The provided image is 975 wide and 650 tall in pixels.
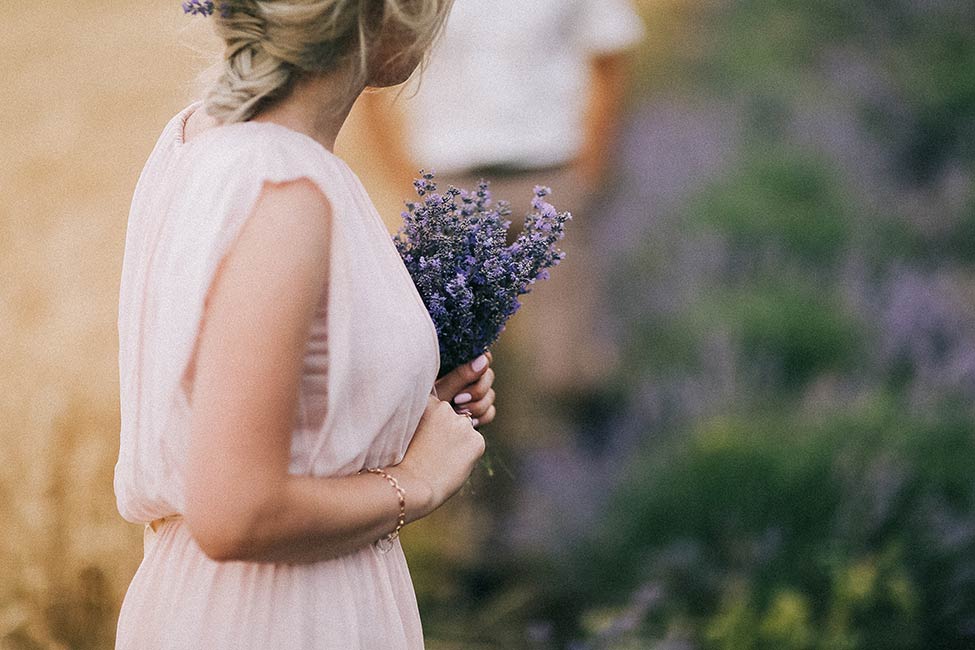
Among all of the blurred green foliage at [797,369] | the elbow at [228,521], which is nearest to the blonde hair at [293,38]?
the elbow at [228,521]

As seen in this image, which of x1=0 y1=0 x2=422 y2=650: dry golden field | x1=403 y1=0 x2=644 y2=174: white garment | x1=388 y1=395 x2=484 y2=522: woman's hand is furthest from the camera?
x1=403 y1=0 x2=644 y2=174: white garment

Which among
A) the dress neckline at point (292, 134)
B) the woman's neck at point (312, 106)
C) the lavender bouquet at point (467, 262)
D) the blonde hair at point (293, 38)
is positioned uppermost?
the blonde hair at point (293, 38)

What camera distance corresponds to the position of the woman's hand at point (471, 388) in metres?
1.60

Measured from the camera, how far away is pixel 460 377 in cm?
160

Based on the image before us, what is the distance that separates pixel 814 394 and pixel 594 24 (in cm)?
154

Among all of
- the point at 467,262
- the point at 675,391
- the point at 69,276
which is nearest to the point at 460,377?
the point at 467,262

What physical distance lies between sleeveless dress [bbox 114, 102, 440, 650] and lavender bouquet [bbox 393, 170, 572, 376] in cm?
17

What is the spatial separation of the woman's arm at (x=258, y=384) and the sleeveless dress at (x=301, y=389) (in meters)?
0.04

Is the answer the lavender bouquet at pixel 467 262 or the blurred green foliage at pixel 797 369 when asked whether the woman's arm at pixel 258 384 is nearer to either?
the lavender bouquet at pixel 467 262

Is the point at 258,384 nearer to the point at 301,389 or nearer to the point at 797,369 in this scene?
the point at 301,389


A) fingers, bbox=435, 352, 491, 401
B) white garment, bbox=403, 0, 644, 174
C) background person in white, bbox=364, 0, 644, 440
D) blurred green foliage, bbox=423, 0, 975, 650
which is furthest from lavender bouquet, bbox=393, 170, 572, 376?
white garment, bbox=403, 0, 644, 174

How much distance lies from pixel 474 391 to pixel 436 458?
0.78 ft

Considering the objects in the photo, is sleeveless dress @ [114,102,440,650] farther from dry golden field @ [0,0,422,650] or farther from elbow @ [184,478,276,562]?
dry golden field @ [0,0,422,650]

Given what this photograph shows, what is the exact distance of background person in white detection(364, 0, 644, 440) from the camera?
357 cm
